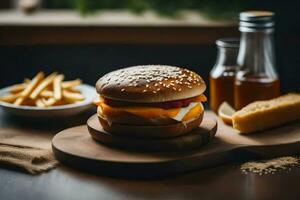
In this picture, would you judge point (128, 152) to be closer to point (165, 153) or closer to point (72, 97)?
point (165, 153)

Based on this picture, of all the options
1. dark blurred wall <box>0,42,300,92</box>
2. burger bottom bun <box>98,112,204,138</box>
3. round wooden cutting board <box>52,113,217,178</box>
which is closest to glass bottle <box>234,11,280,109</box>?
round wooden cutting board <box>52,113,217,178</box>

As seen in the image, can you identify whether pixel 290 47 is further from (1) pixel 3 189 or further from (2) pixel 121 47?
(1) pixel 3 189

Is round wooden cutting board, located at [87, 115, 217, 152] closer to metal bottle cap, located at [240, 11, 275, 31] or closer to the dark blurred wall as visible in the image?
metal bottle cap, located at [240, 11, 275, 31]

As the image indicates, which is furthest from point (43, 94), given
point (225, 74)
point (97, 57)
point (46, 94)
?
point (97, 57)

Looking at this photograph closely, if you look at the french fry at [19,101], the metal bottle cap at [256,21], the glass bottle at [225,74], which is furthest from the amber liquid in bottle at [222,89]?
the french fry at [19,101]

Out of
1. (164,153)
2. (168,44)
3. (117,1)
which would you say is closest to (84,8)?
(117,1)

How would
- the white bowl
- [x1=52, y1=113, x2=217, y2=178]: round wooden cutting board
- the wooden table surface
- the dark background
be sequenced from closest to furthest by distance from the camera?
the wooden table surface → [x1=52, y1=113, x2=217, y2=178]: round wooden cutting board → the white bowl → the dark background
